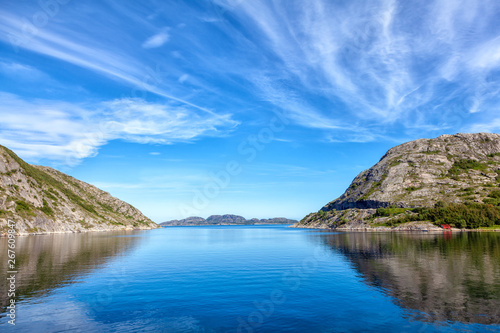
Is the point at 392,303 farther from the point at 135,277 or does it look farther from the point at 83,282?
the point at 83,282

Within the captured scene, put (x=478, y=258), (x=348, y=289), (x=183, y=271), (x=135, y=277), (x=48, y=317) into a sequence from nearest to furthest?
(x=48, y=317) < (x=348, y=289) < (x=135, y=277) < (x=183, y=271) < (x=478, y=258)

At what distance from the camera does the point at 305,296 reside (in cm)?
4297

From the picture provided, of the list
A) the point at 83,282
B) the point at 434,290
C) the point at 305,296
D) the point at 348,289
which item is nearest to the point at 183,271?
the point at 83,282

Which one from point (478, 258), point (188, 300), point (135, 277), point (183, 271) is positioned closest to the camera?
point (188, 300)

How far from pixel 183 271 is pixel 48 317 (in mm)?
34039

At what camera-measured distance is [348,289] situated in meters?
46.5

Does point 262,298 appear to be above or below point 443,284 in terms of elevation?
below

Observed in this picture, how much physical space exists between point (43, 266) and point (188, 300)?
49332 millimetres

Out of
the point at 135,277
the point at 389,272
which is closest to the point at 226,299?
the point at 135,277

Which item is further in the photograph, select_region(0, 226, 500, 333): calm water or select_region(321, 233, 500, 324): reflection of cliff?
select_region(321, 233, 500, 324): reflection of cliff

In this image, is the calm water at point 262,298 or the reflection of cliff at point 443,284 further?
the reflection of cliff at point 443,284

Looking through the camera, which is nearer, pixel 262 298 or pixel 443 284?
pixel 262 298

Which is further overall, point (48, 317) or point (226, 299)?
point (226, 299)

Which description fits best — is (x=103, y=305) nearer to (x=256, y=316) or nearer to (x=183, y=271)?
(x=256, y=316)
